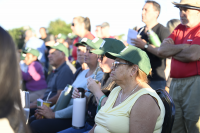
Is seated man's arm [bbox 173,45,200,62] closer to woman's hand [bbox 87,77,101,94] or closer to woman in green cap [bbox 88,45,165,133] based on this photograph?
woman in green cap [bbox 88,45,165,133]

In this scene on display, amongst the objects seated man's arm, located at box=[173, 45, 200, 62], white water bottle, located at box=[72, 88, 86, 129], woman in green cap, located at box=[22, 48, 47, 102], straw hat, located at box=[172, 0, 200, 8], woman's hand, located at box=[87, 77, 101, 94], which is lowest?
woman in green cap, located at box=[22, 48, 47, 102]

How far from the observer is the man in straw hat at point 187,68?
2703 millimetres

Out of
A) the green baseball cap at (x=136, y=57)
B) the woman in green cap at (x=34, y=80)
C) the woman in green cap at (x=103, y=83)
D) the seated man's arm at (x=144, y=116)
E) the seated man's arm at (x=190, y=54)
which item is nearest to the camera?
the seated man's arm at (x=144, y=116)

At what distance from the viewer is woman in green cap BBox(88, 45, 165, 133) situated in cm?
190

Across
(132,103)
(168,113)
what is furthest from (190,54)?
(132,103)

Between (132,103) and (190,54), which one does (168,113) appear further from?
(190,54)

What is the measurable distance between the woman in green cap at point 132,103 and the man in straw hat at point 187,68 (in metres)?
0.82

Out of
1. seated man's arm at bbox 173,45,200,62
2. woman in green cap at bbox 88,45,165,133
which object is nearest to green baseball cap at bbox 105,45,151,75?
woman in green cap at bbox 88,45,165,133

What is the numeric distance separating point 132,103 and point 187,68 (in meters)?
1.21

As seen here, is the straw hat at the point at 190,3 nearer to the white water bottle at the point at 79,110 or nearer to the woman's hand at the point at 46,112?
the white water bottle at the point at 79,110

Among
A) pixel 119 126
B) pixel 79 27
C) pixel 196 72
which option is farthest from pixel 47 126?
pixel 79 27

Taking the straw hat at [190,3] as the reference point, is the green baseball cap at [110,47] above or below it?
below

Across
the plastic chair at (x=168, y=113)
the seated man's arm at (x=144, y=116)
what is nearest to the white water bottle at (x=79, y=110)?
the seated man's arm at (x=144, y=116)

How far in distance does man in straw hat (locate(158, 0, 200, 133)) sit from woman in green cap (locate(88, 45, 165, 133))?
0.82 metres
